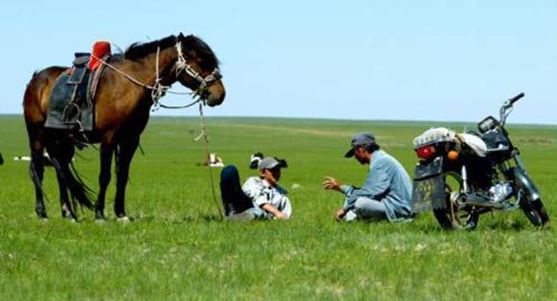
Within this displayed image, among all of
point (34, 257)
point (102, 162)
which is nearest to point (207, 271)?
point (34, 257)

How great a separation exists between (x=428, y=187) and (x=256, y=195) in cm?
321

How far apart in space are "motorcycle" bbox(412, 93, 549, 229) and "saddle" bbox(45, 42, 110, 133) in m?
4.52

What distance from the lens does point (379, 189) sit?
47.6 feet

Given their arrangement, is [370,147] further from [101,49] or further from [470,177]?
[101,49]

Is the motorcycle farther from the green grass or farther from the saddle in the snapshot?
the saddle

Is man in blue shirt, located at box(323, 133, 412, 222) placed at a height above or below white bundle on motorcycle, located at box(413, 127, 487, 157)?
below

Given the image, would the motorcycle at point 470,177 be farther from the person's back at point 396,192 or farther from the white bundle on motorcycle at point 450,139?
the person's back at point 396,192

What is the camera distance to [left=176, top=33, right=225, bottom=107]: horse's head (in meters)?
14.8

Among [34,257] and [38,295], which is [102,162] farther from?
[38,295]

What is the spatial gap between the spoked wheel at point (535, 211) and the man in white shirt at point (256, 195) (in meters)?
3.33

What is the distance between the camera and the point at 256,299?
Answer: 8.81 m

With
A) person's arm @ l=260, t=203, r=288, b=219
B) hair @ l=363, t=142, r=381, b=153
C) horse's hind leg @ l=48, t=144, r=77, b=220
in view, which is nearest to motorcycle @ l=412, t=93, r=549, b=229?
hair @ l=363, t=142, r=381, b=153

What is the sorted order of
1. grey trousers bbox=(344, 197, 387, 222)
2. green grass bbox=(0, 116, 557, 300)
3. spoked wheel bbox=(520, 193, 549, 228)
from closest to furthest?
green grass bbox=(0, 116, 557, 300), spoked wheel bbox=(520, 193, 549, 228), grey trousers bbox=(344, 197, 387, 222)

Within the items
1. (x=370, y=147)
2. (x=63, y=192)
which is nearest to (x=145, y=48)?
(x=63, y=192)
